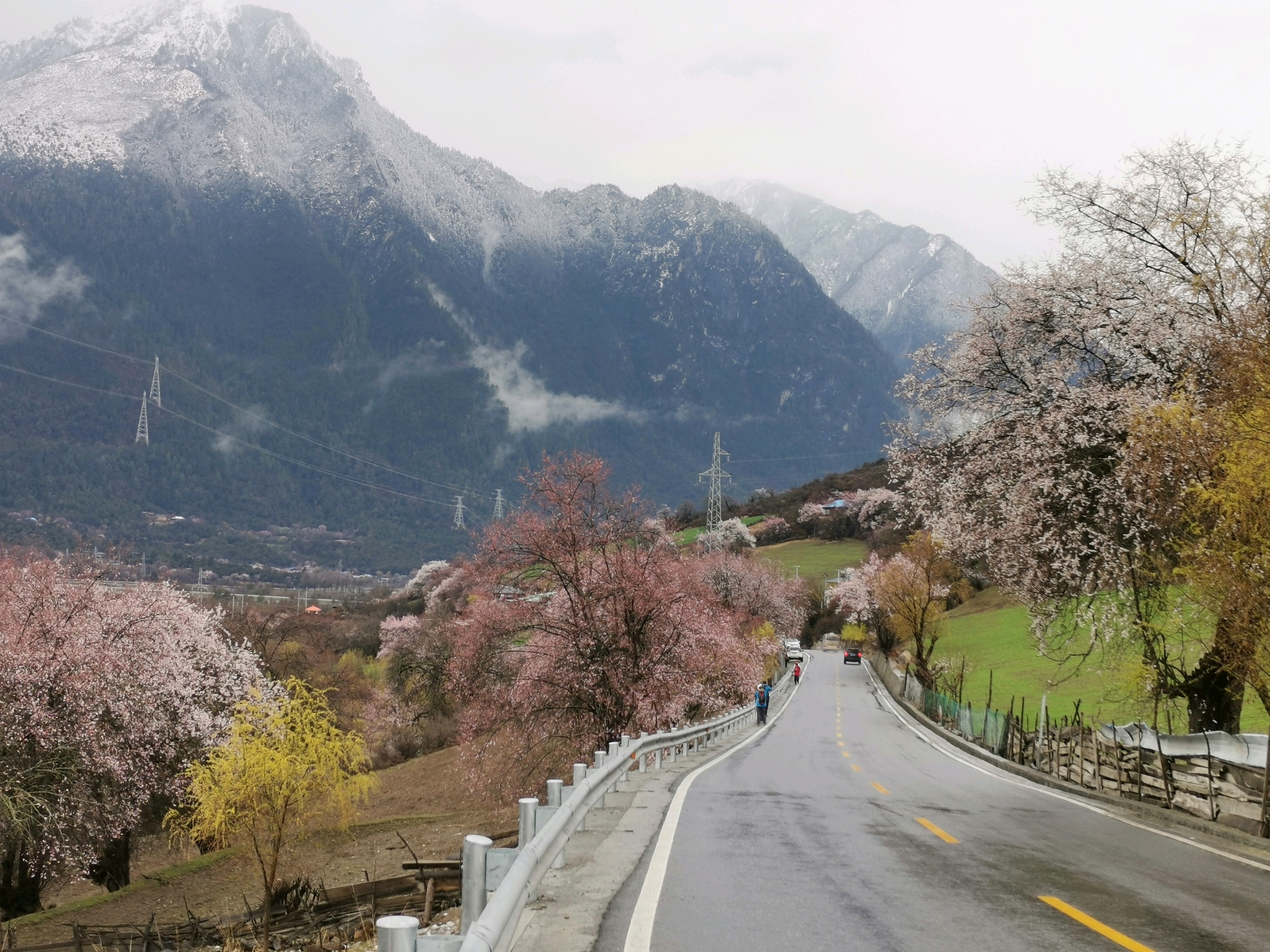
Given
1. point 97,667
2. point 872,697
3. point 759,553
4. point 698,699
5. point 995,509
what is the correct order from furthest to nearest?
point 759,553 → point 872,697 → point 698,699 → point 97,667 → point 995,509

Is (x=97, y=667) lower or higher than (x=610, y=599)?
lower

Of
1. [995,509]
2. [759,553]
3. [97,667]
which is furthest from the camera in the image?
[759,553]

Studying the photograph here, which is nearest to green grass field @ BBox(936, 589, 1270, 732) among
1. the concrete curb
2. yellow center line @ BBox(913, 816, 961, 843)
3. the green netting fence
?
the green netting fence

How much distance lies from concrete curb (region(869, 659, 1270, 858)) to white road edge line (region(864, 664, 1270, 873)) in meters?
0.29

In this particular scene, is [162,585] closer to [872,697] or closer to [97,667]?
[97,667]

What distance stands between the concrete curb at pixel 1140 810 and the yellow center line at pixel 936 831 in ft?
12.1

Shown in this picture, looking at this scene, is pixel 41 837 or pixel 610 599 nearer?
pixel 41 837

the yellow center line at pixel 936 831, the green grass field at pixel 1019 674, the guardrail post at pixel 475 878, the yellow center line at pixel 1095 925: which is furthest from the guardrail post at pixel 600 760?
the green grass field at pixel 1019 674

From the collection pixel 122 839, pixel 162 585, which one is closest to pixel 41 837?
pixel 122 839

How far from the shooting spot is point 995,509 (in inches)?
708

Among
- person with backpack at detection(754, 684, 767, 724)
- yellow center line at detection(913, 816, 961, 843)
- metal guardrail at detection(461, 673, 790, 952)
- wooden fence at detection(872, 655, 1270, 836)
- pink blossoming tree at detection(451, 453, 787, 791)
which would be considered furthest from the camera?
person with backpack at detection(754, 684, 767, 724)

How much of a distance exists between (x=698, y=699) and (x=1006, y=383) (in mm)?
19900

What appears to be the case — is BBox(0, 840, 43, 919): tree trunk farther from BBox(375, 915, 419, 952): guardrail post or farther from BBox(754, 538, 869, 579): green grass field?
BBox(754, 538, 869, 579): green grass field

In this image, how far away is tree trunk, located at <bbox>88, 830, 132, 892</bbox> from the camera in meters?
30.0
